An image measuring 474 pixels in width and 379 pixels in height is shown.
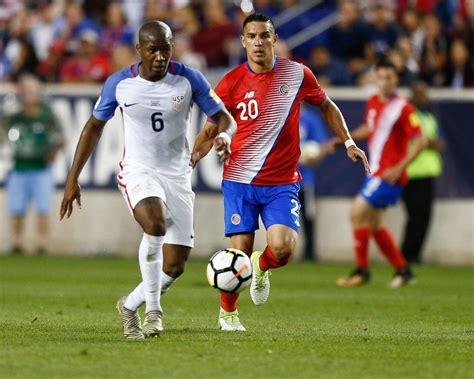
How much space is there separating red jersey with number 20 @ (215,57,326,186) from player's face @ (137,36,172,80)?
108 cm

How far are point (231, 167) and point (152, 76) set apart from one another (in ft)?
4.22

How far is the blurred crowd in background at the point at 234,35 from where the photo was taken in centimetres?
2042

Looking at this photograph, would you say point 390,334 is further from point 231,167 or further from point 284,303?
point 284,303

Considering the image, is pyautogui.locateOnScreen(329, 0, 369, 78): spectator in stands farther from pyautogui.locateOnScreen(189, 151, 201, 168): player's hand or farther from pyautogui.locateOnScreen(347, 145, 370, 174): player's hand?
pyautogui.locateOnScreen(189, 151, 201, 168): player's hand

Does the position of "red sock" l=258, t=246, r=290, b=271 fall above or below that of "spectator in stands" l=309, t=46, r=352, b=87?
below

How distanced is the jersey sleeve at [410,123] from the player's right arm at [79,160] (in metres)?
6.39

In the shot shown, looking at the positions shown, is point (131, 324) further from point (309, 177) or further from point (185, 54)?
point (185, 54)

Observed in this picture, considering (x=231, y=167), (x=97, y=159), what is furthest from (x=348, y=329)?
(x=97, y=159)

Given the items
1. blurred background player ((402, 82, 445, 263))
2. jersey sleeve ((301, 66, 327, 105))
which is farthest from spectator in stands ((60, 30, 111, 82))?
jersey sleeve ((301, 66, 327, 105))

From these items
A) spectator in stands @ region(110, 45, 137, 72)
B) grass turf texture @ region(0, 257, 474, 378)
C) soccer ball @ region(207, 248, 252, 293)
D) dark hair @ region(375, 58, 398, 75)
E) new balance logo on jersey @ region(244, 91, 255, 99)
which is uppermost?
spectator in stands @ region(110, 45, 137, 72)

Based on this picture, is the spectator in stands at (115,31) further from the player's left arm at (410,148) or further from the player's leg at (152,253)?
the player's leg at (152,253)

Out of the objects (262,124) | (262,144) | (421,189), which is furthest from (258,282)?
(421,189)

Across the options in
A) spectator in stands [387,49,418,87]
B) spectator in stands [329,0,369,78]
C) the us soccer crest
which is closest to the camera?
the us soccer crest

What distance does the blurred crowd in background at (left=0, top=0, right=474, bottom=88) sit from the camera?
67.0 ft
